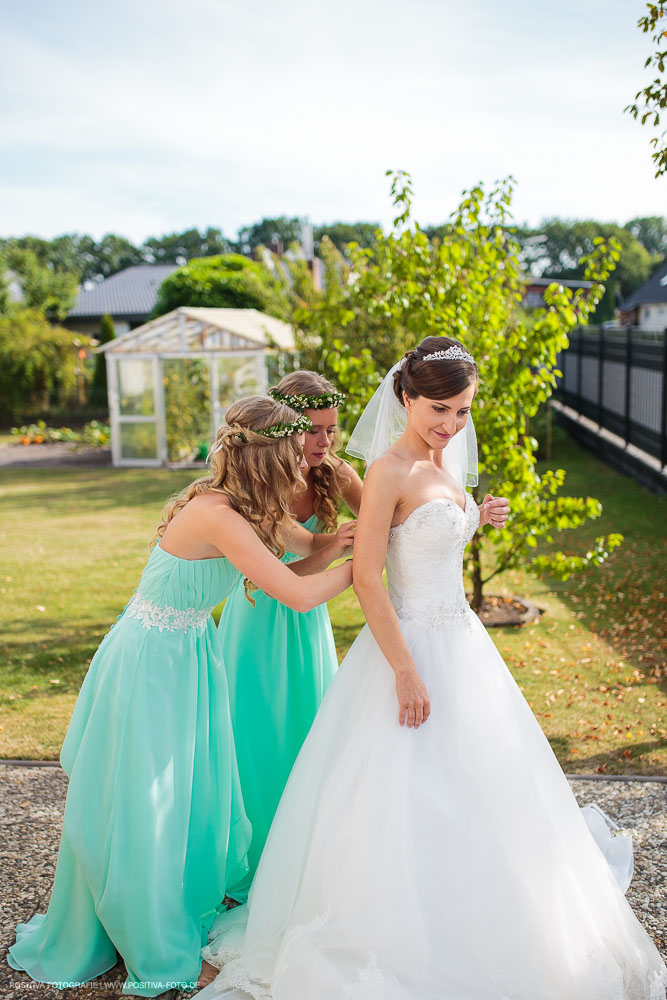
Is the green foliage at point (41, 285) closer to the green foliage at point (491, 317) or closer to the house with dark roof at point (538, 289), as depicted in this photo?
the house with dark roof at point (538, 289)

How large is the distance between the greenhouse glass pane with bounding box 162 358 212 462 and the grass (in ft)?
14.0

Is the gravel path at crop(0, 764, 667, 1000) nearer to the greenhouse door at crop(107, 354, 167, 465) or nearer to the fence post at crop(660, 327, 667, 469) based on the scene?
the fence post at crop(660, 327, 667, 469)

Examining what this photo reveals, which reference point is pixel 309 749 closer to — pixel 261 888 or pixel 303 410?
pixel 261 888

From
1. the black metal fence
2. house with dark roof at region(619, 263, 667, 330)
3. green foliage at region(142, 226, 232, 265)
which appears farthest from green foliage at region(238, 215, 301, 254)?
the black metal fence

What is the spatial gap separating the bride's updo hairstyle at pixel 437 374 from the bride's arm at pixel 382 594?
0.32 m

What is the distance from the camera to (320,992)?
96.3 inches

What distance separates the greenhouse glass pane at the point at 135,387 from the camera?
55.0ft

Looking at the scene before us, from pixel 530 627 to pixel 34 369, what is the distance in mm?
21010

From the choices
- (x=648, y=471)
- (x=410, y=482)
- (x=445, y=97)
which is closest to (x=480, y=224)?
(x=445, y=97)

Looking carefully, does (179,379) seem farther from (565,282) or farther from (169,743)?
(565,282)

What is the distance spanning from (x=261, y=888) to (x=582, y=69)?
6.16 metres

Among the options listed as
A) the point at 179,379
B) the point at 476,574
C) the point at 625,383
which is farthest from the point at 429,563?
the point at 179,379

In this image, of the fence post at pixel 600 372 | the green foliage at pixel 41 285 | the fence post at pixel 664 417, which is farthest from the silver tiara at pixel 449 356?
the green foliage at pixel 41 285

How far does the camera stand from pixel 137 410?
17.0m
